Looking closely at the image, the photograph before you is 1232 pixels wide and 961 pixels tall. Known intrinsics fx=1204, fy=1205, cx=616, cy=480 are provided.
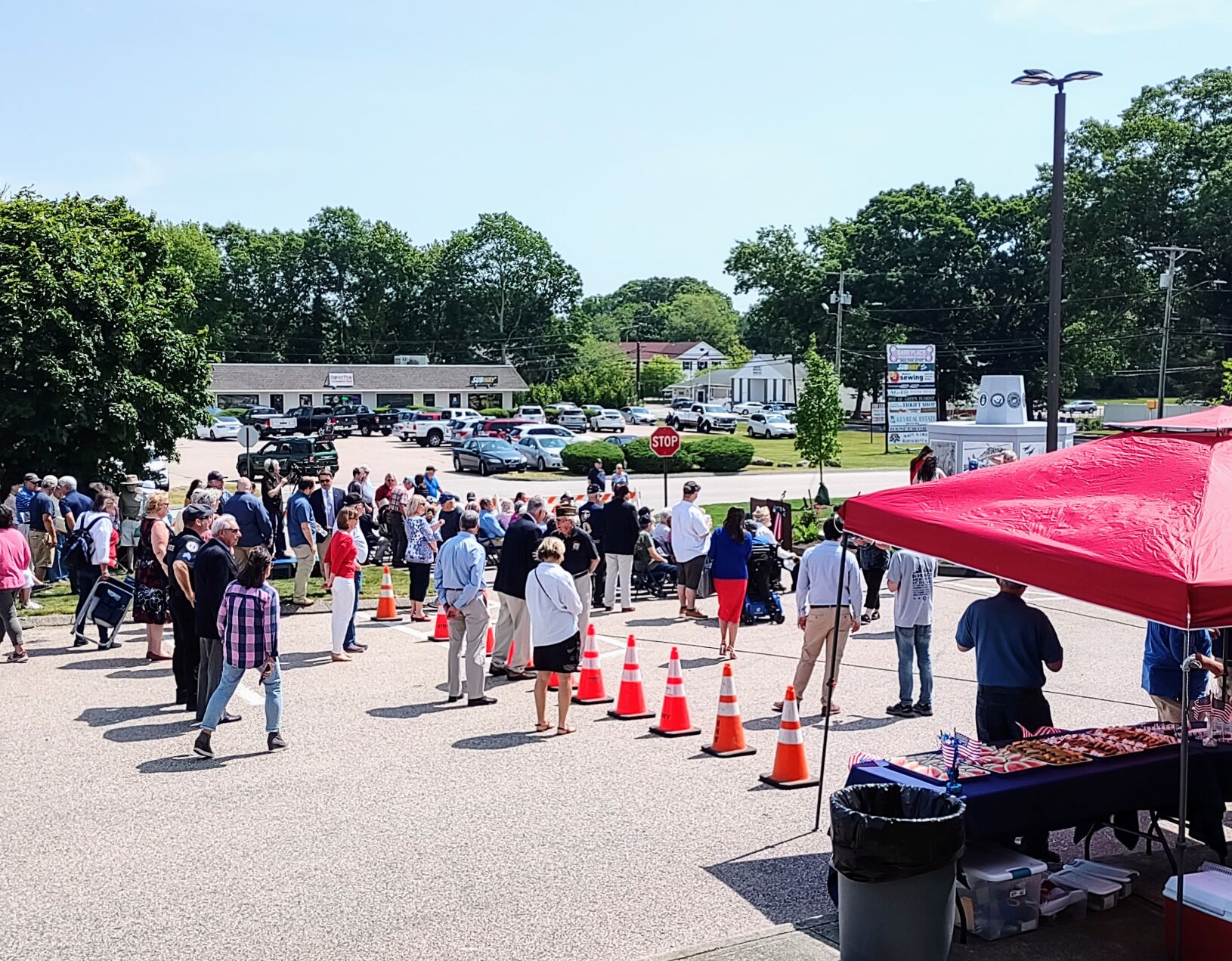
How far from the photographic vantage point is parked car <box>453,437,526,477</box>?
46531 mm

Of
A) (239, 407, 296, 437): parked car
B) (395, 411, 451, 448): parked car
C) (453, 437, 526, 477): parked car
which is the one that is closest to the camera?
(453, 437, 526, 477): parked car

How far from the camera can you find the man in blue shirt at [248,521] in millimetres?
15125

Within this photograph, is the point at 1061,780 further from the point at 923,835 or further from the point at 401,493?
the point at 401,493

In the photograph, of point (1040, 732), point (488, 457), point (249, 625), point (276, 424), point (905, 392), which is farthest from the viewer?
point (276, 424)

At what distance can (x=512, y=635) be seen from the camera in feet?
43.0

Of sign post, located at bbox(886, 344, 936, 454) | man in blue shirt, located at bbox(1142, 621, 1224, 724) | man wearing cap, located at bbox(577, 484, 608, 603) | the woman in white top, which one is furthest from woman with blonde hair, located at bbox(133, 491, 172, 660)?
sign post, located at bbox(886, 344, 936, 454)

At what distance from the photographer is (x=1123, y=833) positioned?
303 inches

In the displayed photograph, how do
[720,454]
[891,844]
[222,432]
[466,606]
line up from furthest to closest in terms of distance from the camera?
[222,432] < [720,454] < [466,606] < [891,844]

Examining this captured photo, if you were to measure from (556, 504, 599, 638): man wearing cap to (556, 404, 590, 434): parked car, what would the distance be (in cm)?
5690

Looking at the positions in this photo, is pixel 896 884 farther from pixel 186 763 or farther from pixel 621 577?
pixel 621 577

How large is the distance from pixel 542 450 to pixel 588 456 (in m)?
3.27

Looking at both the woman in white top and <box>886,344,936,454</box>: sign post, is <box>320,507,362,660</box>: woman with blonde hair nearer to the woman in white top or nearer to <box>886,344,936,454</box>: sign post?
the woman in white top

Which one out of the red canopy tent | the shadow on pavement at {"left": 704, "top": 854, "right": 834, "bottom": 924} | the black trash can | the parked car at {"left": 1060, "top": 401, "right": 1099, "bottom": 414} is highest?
the red canopy tent

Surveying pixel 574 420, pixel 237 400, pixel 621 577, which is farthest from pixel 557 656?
pixel 237 400
